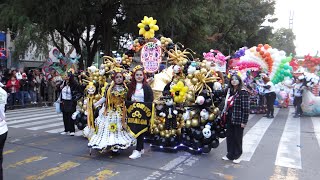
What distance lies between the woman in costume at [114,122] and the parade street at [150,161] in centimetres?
30

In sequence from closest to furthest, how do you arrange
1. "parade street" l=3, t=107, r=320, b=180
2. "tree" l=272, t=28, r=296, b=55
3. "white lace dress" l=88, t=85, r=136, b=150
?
"parade street" l=3, t=107, r=320, b=180 < "white lace dress" l=88, t=85, r=136, b=150 < "tree" l=272, t=28, r=296, b=55

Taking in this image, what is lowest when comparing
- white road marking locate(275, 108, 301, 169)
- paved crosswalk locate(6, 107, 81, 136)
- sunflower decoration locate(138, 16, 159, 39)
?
white road marking locate(275, 108, 301, 169)

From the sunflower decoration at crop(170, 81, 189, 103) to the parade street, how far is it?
3.91 feet

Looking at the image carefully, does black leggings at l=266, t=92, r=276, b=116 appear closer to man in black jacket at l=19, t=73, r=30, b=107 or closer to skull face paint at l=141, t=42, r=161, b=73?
skull face paint at l=141, t=42, r=161, b=73

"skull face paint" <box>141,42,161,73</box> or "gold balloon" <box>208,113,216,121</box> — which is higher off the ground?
"skull face paint" <box>141,42,161,73</box>

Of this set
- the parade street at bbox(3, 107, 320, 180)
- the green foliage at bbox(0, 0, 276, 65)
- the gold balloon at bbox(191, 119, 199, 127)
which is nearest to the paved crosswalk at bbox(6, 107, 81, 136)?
the parade street at bbox(3, 107, 320, 180)

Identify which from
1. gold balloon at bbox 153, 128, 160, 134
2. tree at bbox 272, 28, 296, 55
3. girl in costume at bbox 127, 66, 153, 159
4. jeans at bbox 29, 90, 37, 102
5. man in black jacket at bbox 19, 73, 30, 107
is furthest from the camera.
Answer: tree at bbox 272, 28, 296, 55

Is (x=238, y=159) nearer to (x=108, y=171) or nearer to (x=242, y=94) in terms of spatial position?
(x=242, y=94)

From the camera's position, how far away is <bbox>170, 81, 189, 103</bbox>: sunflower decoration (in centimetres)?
734

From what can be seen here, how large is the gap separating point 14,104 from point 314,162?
1338 cm

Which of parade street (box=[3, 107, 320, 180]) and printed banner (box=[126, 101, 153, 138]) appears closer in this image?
parade street (box=[3, 107, 320, 180])

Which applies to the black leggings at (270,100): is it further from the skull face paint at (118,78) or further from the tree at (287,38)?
the tree at (287,38)

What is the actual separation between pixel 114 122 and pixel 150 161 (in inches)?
41.8

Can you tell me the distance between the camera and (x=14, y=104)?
1609 cm
